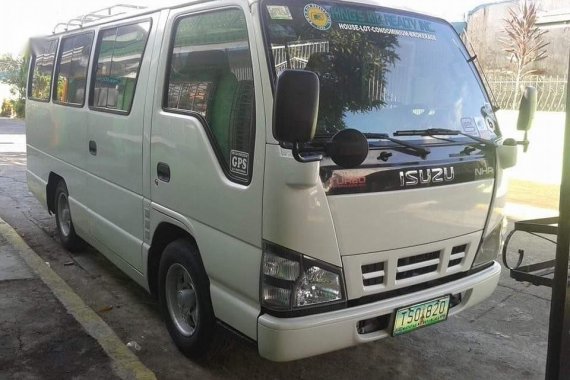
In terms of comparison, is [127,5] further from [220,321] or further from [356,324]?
[356,324]

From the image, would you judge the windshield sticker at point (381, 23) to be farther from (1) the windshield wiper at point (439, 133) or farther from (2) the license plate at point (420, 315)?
(2) the license plate at point (420, 315)

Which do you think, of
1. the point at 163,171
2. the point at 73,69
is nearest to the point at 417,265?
the point at 163,171

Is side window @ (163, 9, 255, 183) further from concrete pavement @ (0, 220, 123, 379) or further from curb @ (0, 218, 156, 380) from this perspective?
concrete pavement @ (0, 220, 123, 379)

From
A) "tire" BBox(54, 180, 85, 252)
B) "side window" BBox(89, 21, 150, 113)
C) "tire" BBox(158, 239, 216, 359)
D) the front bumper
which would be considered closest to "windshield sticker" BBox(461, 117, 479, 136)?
the front bumper

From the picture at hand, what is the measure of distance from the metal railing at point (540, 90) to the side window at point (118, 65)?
8.10 m

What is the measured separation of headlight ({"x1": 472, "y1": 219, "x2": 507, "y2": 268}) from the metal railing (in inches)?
297

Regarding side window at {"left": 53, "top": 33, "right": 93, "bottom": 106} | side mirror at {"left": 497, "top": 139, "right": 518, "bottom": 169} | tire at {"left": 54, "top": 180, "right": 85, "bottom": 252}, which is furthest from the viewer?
tire at {"left": 54, "top": 180, "right": 85, "bottom": 252}

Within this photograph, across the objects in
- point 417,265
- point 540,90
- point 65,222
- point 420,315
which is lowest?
point 65,222

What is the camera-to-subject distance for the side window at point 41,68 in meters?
5.92

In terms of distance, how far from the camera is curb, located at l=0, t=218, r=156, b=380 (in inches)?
128

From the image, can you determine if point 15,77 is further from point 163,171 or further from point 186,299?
point 186,299

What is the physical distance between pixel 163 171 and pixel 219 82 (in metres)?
0.78

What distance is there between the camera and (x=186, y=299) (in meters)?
3.40

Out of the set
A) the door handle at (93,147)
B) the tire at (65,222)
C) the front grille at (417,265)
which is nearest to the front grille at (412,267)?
the front grille at (417,265)
